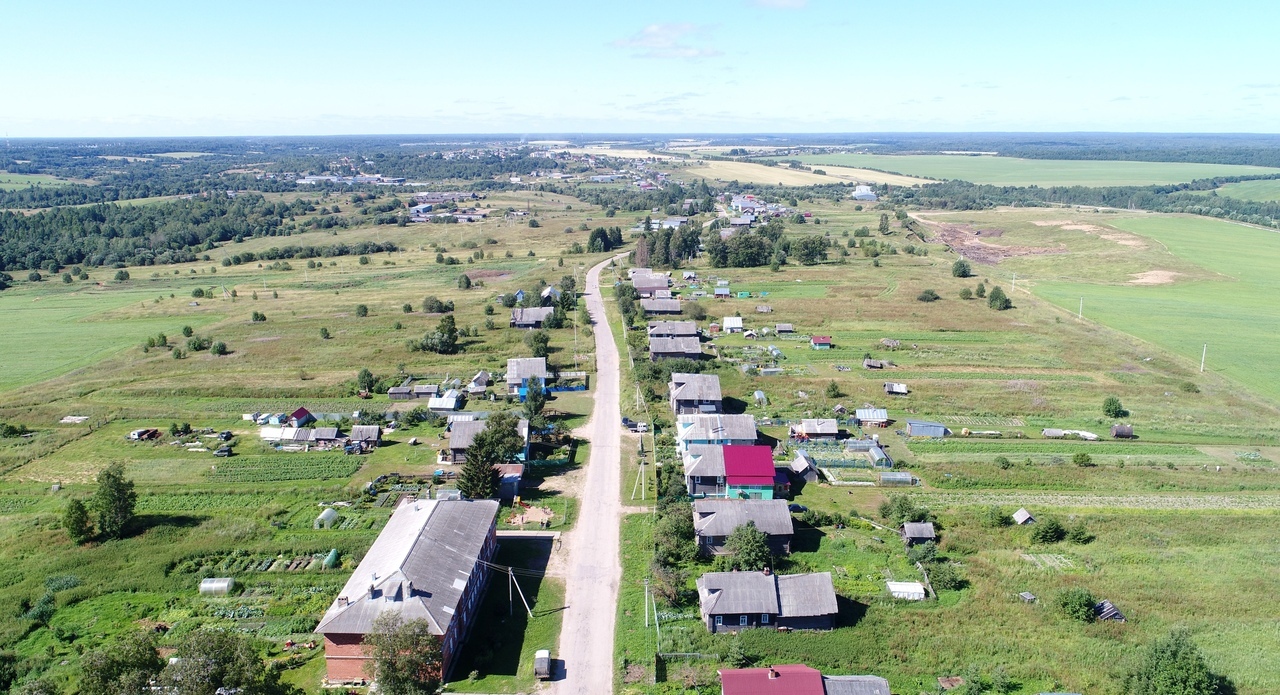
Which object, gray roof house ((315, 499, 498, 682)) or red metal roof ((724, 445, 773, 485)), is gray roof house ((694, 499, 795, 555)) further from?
gray roof house ((315, 499, 498, 682))

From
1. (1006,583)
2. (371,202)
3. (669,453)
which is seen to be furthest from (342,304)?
(371,202)

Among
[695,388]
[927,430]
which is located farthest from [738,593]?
[927,430]

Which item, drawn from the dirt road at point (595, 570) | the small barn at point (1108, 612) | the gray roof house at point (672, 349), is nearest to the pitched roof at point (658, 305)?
the gray roof house at point (672, 349)

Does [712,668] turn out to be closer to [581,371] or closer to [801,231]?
[581,371]

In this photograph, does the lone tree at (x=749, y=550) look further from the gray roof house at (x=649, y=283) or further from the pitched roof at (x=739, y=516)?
the gray roof house at (x=649, y=283)

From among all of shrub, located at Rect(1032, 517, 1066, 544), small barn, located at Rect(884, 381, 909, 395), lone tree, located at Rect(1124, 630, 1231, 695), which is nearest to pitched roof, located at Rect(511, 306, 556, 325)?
small barn, located at Rect(884, 381, 909, 395)
